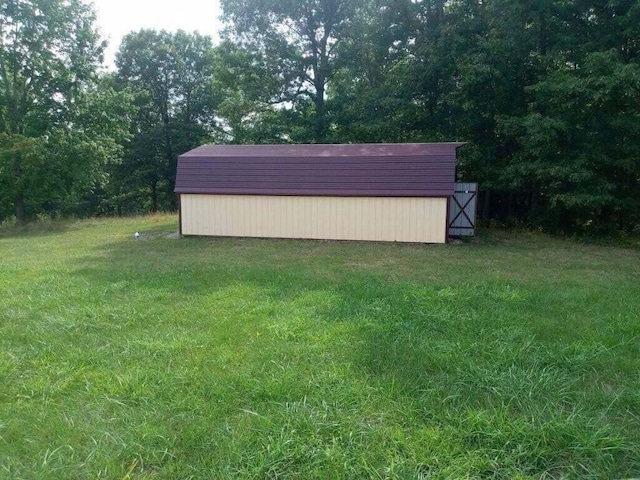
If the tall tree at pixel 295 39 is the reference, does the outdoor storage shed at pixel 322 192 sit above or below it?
below

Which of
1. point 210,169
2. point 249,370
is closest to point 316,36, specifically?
point 210,169

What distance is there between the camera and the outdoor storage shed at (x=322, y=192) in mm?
12016

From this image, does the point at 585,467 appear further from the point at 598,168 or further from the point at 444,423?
the point at 598,168

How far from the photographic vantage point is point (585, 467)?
2.29 meters

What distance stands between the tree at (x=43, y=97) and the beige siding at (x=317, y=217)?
8301 millimetres

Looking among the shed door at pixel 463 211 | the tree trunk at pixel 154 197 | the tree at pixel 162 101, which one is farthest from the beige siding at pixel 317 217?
the tree trunk at pixel 154 197

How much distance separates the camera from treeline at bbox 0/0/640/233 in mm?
13172

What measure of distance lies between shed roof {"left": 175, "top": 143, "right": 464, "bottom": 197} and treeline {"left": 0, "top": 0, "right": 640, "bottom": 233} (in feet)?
11.4

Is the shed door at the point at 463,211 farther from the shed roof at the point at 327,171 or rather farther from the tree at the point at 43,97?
the tree at the point at 43,97

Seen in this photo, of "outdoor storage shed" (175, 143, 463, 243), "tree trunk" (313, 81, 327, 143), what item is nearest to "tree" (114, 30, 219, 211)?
"tree trunk" (313, 81, 327, 143)

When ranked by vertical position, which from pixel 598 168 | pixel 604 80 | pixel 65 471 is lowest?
pixel 65 471

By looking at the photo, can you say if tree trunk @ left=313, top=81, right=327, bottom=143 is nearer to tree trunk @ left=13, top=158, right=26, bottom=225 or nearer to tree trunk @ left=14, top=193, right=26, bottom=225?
tree trunk @ left=13, top=158, right=26, bottom=225

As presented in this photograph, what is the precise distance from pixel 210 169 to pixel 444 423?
474 inches

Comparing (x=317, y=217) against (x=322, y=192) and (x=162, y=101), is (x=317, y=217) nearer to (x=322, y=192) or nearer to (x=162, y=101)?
(x=322, y=192)
